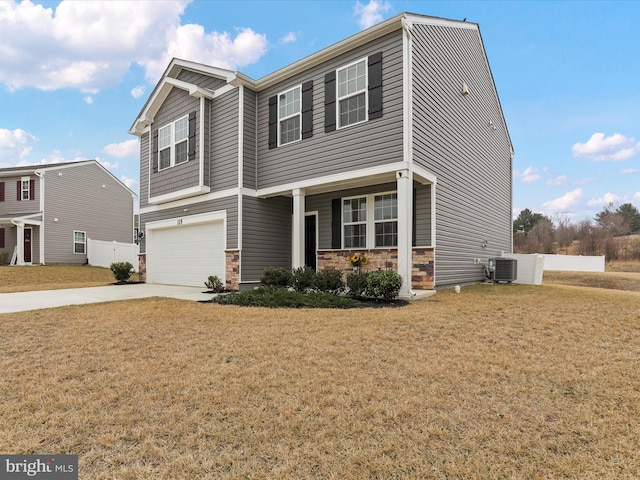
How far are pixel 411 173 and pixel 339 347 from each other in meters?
4.84

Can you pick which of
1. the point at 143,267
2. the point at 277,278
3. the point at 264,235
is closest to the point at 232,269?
the point at 264,235

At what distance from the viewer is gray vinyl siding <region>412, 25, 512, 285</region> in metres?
8.74

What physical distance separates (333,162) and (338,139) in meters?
0.59

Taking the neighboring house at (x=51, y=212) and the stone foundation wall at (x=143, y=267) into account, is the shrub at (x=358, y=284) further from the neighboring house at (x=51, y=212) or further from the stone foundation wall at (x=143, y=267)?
the neighboring house at (x=51, y=212)

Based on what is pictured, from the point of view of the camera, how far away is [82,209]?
2183cm

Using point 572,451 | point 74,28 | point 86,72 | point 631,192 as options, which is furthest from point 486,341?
point 631,192

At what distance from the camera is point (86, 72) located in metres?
15.4

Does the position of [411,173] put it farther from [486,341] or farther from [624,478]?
[624,478]

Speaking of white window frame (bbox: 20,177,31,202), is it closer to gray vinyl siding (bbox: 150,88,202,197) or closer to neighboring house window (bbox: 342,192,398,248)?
gray vinyl siding (bbox: 150,88,202,197)

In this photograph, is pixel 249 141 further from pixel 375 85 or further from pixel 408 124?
pixel 408 124

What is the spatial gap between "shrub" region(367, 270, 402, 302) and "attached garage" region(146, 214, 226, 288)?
199 inches

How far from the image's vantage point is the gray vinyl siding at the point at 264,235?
10242mm

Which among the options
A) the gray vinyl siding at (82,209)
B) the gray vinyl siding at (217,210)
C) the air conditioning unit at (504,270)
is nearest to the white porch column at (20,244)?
the gray vinyl siding at (82,209)

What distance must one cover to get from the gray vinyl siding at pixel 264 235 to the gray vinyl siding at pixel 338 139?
2.67 ft
